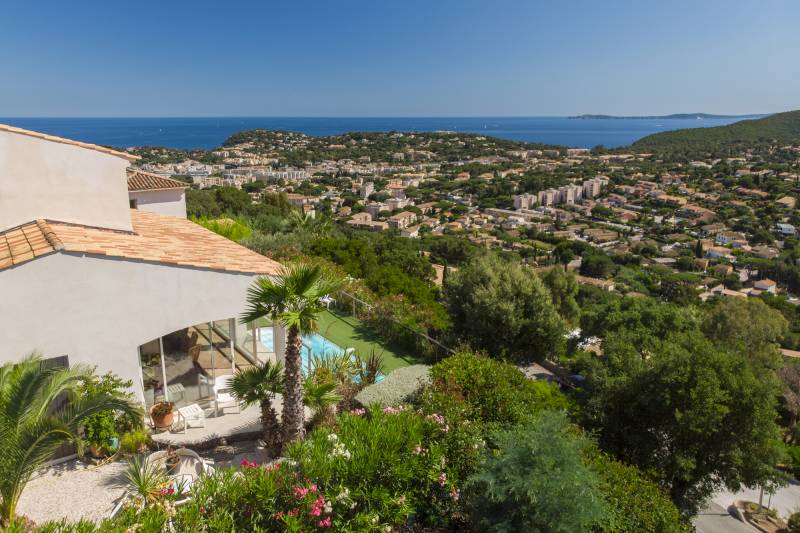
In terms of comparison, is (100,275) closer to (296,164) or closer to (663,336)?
(663,336)

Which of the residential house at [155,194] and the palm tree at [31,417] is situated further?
the residential house at [155,194]

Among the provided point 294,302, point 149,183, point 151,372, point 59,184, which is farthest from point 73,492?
point 149,183

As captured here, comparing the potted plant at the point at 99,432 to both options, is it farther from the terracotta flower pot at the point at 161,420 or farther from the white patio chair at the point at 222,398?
the white patio chair at the point at 222,398

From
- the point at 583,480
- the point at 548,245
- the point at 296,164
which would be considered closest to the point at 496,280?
the point at 583,480

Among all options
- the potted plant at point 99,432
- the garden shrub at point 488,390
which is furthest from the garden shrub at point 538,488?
the potted plant at point 99,432

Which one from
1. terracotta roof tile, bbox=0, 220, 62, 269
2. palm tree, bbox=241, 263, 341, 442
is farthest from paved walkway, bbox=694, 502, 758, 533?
terracotta roof tile, bbox=0, 220, 62, 269

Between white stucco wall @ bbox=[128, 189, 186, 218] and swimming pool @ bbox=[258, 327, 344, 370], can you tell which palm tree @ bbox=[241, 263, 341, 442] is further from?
white stucco wall @ bbox=[128, 189, 186, 218]
